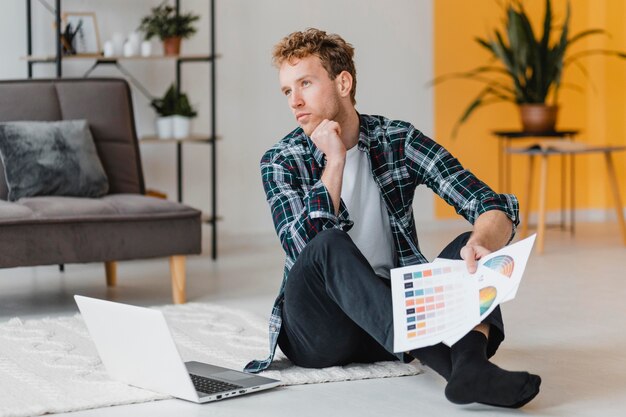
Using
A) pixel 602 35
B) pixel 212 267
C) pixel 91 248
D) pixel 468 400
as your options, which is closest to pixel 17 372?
pixel 91 248

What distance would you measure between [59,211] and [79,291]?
0.70 meters

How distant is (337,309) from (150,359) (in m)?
0.44

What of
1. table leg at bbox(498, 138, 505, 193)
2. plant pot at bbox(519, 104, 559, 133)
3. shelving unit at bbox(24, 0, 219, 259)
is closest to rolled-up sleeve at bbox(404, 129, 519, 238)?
shelving unit at bbox(24, 0, 219, 259)

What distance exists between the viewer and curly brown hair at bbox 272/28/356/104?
242 cm

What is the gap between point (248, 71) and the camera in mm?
5762

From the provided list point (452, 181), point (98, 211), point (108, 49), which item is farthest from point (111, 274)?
point (452, 181)

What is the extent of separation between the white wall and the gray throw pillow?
1.33 meters

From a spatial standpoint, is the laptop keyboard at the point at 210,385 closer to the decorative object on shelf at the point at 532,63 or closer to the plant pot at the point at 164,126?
the plant pot at the point at 164,126

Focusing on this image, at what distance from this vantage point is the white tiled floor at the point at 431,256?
2316 mm

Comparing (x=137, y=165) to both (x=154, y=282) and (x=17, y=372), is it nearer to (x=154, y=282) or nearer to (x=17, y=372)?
(x=154, y=282)

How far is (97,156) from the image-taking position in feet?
13.5

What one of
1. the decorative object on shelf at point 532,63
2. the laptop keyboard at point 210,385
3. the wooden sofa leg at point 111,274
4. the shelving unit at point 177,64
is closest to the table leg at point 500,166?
the decorative object on shelf at point 532,63

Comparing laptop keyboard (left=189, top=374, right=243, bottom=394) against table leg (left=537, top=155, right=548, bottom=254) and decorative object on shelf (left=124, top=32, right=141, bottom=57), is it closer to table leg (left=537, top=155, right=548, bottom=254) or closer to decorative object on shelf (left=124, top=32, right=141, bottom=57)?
decorative object on shelf (left=124, top=32, right=141, bottom=57)

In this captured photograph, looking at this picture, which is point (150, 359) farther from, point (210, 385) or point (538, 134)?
point (538, 134)
